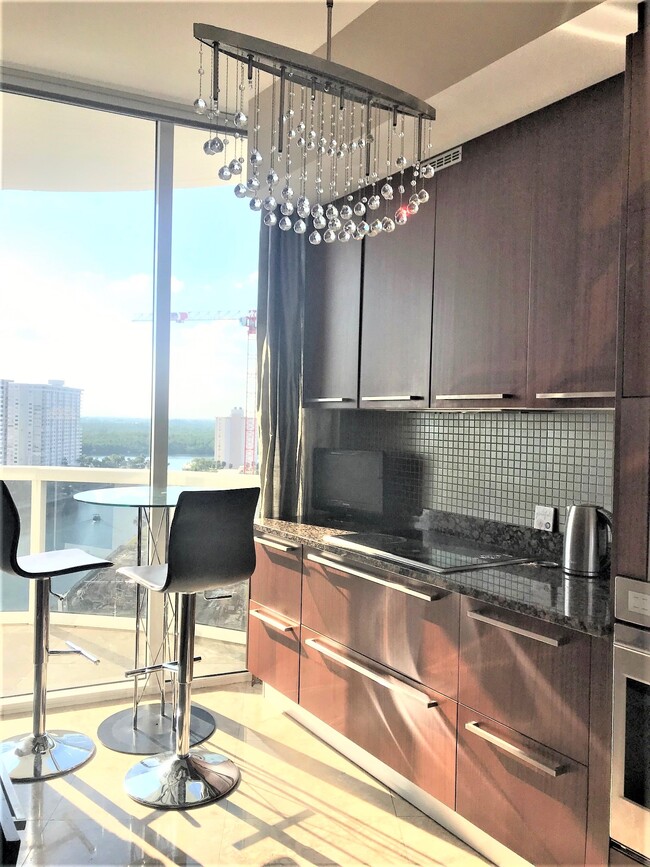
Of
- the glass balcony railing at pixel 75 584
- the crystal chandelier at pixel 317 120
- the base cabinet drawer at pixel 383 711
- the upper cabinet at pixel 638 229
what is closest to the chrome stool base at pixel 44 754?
the glass balcony railing at pixel 75 584

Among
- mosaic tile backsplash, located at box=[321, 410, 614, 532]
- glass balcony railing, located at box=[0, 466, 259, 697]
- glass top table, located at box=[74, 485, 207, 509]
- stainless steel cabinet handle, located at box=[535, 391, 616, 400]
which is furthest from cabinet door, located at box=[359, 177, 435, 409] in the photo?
glass balcony railing, located at box=[0, 466, 259, 697]

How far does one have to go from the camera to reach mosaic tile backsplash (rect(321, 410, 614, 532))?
2.56 metres

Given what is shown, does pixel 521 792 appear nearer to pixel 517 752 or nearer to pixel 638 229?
pixel 517 752

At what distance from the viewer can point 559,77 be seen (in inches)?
84.1

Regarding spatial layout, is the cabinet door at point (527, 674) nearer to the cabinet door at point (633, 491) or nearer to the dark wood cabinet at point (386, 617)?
the dark wood cabinet at point (386, 617)

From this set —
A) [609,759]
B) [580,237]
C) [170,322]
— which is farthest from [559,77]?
[170,322]

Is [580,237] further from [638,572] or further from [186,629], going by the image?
[186,629]

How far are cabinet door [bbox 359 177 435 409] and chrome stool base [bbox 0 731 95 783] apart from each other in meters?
1.93

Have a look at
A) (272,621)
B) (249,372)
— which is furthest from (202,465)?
(272,621)

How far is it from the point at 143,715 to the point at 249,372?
1814 millimetres

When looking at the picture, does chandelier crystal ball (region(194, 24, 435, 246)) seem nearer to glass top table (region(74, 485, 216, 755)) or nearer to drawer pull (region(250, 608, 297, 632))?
Result: glass top table (region(74, 485, 216, 755))

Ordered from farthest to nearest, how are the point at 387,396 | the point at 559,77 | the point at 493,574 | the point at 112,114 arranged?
the point at 112,114, the point at 387,396, the point at 493,574, the point at 559,77

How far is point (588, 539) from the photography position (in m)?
2.35

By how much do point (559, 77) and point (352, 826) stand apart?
2.56 meters
